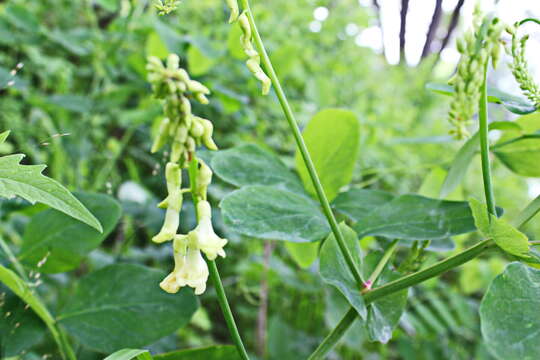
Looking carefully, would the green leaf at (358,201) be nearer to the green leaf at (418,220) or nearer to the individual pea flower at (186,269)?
the green leaf at (418,220)

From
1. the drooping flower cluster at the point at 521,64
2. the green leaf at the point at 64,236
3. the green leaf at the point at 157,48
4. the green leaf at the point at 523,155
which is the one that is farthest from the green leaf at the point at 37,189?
the green leaf at the point at 157,48

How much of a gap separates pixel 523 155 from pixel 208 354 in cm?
36

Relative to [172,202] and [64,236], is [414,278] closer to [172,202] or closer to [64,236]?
[172,202]

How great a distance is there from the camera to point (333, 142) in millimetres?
485

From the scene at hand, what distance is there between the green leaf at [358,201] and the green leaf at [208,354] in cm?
19

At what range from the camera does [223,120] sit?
1019mm

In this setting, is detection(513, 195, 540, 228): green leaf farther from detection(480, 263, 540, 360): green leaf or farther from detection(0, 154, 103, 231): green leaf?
detection(0, 154, 103, 231): green leaf

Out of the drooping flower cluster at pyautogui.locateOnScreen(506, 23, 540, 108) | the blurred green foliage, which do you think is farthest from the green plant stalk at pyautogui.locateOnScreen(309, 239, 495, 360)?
the blurred green foliage

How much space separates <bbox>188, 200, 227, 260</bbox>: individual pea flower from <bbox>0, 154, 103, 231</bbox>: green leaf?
0.18 feet

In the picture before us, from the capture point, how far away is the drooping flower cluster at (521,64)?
0.29 m

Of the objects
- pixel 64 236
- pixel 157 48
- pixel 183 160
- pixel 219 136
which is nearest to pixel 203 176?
pixel 183 160

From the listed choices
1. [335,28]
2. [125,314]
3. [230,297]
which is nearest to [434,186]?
[125,314]

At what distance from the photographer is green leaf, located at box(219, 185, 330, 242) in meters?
0.35

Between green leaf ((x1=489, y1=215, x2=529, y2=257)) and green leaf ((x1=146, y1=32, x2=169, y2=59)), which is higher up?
green leaf ((x1=489, y1=215, x2=529, y2=257))
